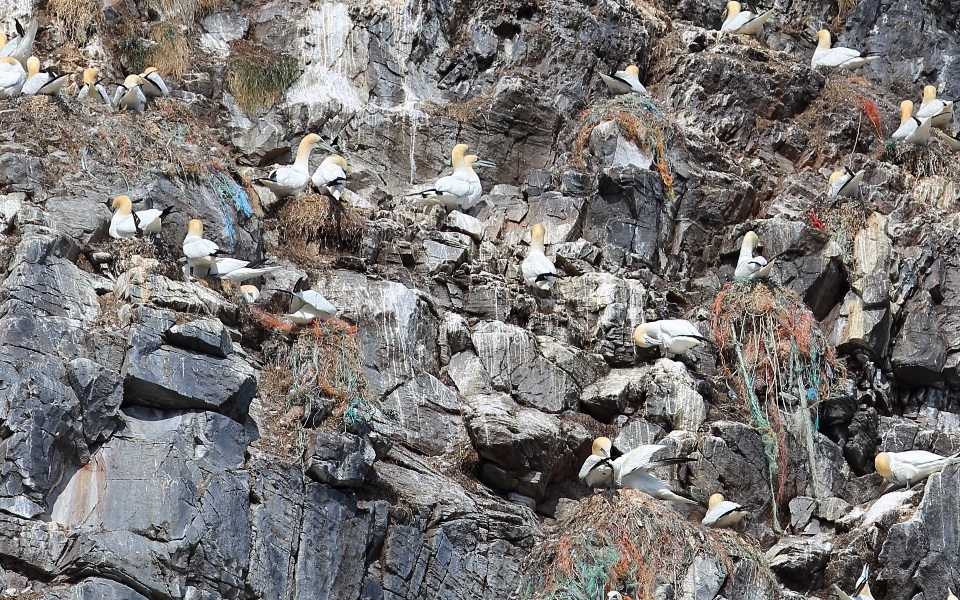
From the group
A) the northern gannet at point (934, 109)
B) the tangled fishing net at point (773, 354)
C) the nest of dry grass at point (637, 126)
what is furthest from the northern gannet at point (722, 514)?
the northern gannet at point (934, 109)

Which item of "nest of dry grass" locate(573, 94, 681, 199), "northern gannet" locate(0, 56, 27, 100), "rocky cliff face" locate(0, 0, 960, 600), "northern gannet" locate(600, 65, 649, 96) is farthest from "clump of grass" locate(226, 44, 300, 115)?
"northern gannet" locate(600, 65, 649, 96)

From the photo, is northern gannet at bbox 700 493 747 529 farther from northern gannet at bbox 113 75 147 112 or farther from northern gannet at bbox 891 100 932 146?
northern gannet at bbox 113 75 147 112

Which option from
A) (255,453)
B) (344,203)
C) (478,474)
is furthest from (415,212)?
(255,453)

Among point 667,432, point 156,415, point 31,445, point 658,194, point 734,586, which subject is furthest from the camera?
point 658,194

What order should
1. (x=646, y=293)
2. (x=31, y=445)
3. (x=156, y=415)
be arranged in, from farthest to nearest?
(x=646, y=293) → (x=156, y=415) → (x=31, y=445)

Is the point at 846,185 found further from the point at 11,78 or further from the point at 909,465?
the point at 11,78

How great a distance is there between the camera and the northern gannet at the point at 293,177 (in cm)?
2016

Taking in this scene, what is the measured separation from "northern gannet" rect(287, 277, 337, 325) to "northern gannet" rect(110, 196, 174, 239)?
5.53 feet

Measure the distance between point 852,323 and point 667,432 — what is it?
3605mm

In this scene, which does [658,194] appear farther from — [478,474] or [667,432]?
[478,474]

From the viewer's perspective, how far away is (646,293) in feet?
65.9

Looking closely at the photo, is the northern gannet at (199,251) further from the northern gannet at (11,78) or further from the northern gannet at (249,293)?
the northern gannet at (11,78)

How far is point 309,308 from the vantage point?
17.8m

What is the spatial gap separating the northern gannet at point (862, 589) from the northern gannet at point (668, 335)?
3.37 metres
